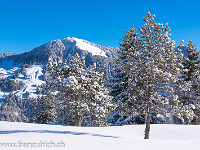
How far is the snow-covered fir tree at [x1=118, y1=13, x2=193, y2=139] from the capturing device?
12.9 metres

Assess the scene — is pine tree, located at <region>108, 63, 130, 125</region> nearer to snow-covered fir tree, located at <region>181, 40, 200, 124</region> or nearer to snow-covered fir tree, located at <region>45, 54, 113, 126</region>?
snow-covered fir tree, located at <region>45, 54, 113, 126</region>

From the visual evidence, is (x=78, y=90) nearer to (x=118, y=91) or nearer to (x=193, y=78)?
(x=118, y=91)

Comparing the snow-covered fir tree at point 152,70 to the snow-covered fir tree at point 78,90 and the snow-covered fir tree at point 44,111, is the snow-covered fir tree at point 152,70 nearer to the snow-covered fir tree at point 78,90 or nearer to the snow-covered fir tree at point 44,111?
the snow-covered fir tree at point 78,90

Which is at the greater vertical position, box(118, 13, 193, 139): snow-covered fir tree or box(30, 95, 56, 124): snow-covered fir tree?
box(118, 13, 193, 139): snow-covered fir tree

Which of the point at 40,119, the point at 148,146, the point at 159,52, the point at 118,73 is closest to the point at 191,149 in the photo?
the point at 148,146

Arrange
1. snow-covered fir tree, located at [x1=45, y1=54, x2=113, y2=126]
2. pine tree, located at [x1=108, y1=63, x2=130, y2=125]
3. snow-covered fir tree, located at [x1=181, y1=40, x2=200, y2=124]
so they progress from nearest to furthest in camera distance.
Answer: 1. pine tree, located at [x1=108, y1=63, x2=130, y2=125]
2. snow-covered fir tree, located at [x1=45, y1=54, x2=113, y2=126]
3. snow-covered fir tree, located at [x1=181, y1=40, x2=200, y2=124]

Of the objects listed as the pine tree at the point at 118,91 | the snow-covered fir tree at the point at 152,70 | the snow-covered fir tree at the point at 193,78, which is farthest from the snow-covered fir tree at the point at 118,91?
the snow-covered fir tree at the point at 193,78

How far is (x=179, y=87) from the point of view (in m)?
13.3

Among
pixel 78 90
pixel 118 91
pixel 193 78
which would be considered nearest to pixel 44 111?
pixel 78 90

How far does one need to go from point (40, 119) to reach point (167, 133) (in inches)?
1066

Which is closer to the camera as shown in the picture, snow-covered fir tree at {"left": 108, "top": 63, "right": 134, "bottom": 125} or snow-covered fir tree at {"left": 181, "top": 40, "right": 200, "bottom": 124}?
snow-covered fir tree at {"left": 108, "top": 63, "right": 134, "bottom": 125}

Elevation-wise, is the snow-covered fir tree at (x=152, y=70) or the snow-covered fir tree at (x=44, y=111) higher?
the snow-covered fir tree at (x=152, y=70)

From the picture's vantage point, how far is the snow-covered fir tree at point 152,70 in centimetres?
1287

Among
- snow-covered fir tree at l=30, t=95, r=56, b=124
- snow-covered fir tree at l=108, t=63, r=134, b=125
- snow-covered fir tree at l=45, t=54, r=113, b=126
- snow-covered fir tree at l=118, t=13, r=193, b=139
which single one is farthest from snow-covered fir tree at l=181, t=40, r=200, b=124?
snow-covered fir tree at l=30, t=95, r=56, b=124
